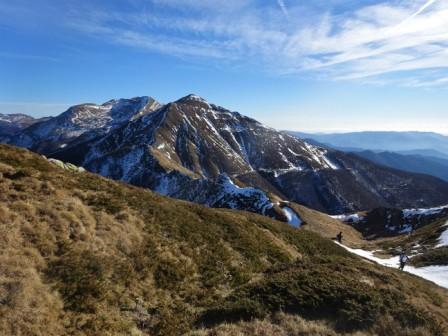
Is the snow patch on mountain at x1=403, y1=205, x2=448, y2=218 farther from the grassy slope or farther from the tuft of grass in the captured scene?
the grassy slope

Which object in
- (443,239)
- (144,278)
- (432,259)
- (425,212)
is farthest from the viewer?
(425,212)

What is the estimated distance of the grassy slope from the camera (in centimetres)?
1345

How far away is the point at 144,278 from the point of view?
1747cm

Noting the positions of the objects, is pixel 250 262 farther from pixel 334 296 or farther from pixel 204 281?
pixel 334 296

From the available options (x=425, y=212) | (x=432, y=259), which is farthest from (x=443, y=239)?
(x=425, y=212)

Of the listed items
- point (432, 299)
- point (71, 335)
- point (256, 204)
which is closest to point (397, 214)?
point (256, 204)

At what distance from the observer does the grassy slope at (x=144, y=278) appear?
1345 centimetres

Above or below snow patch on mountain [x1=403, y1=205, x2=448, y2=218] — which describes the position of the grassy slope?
above

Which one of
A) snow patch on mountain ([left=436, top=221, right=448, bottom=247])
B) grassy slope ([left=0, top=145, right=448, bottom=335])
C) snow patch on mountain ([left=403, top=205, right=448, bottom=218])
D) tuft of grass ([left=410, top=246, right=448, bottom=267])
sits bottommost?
snow patch on mountain ([left=403, top=205, right=448, bottom=218])

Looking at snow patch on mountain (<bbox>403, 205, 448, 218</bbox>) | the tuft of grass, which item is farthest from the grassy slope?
snow patch on mountain (<bbox>403, 205, 448, 218</bbox>)

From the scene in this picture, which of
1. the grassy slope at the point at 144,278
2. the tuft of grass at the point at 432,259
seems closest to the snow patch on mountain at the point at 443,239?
the tuft of grass at the point at 432,259

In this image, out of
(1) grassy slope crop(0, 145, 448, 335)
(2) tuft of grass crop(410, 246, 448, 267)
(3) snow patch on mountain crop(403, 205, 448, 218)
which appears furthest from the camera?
(3) snow patch on mountain crop(403, 205, 448, 218)

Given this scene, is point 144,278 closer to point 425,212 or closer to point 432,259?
point 432,259

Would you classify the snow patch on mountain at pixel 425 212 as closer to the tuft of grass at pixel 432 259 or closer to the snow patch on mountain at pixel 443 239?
the snow patch on mountain at pixel 443 239
